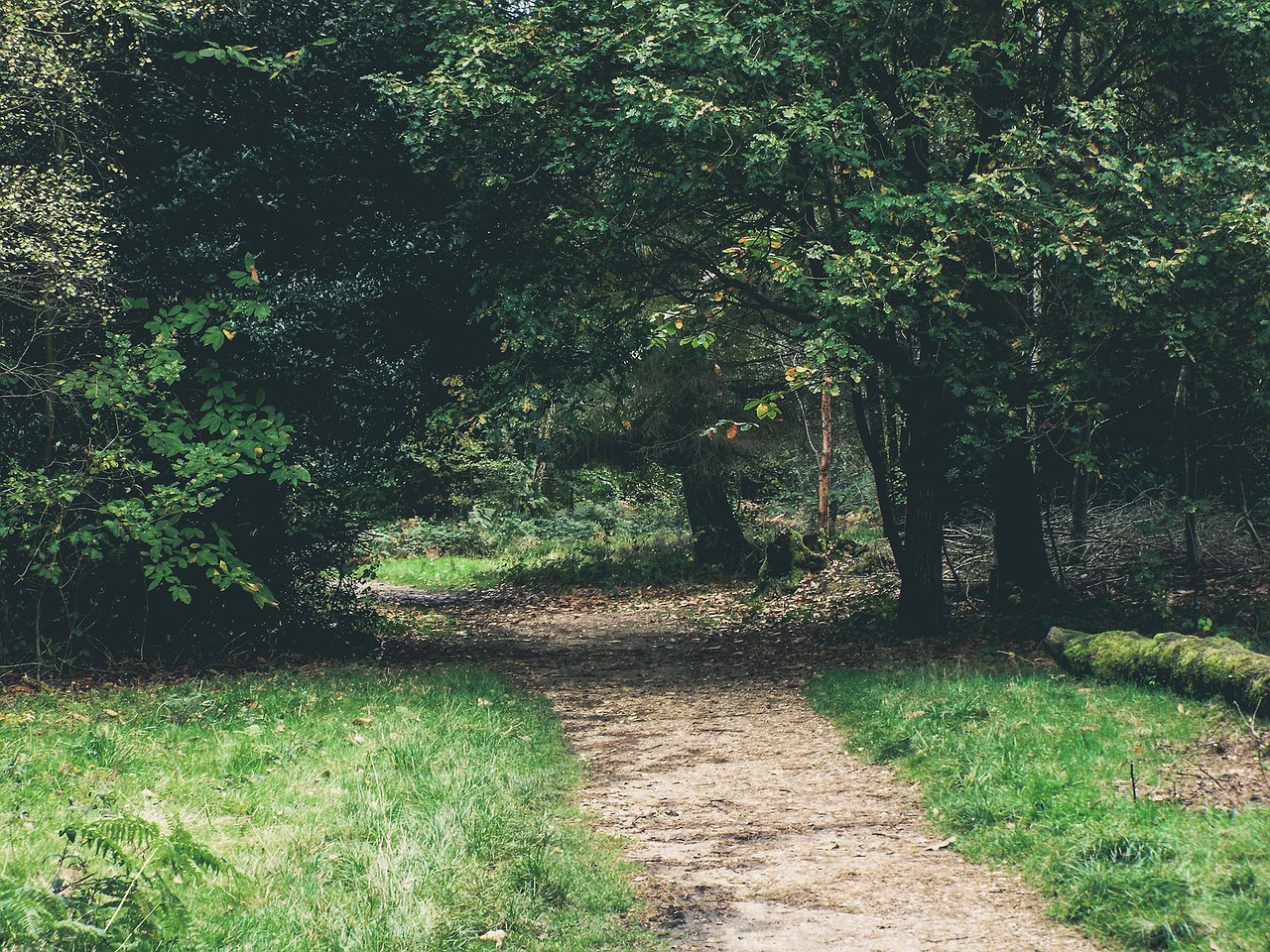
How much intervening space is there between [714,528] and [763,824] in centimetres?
1665

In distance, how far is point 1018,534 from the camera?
1355 centimetres

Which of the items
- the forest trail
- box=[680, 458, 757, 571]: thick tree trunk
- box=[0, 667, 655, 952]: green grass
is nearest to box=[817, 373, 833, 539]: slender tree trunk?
box=[680, 458, 757, 571]: thick tree trunk

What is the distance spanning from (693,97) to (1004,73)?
10.4ft

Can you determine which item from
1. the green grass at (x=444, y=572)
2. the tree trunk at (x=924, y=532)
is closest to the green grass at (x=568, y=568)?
the green grass at (x=444, y=572)

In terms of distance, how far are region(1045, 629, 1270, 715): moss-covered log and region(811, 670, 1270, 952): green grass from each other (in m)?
0.24

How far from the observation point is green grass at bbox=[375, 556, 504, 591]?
25.9 metres

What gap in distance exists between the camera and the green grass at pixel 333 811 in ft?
14.3

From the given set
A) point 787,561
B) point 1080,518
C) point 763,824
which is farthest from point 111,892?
point 787,561

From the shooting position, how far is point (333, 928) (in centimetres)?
417

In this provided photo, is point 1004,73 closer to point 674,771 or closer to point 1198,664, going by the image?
point 1198,664

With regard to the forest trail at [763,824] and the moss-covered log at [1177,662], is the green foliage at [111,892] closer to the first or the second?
the forest trail at [763,824]

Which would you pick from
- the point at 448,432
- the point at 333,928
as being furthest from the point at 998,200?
the point at 333,928

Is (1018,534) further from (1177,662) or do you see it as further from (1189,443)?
(1177,662)

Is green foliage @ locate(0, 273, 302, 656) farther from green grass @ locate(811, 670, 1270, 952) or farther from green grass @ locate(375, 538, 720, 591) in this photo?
green grass @ locate(375, 538, 720, 591)
